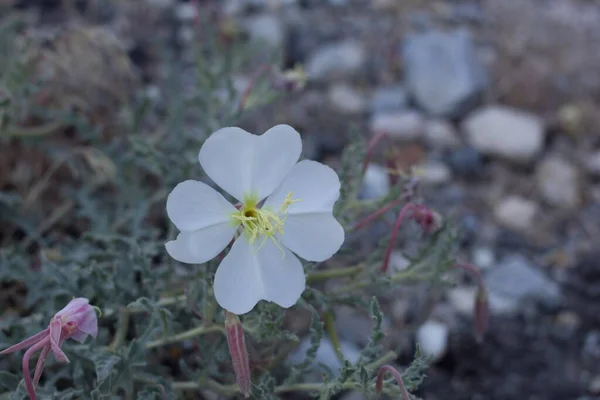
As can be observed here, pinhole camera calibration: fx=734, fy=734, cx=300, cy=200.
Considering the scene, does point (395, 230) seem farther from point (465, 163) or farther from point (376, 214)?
point (465, 163)

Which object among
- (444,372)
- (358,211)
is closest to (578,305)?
(444,372)

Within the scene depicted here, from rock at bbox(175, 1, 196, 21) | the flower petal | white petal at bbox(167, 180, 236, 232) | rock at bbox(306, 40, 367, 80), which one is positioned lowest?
rock at bbox(306, 40, 367, 80)

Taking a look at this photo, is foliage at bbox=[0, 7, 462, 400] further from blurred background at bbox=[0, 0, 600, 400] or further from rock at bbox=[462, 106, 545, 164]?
rock at bbox=[462, 106, 545, 164]

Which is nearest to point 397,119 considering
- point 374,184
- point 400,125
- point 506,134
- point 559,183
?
point 400,125

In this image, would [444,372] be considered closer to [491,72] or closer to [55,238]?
[55,238]

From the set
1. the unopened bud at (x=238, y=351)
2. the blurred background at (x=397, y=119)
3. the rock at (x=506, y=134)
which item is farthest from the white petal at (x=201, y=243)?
the rock at (x=506, y=134)

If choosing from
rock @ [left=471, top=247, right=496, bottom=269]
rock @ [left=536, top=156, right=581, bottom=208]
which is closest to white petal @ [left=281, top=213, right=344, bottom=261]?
rock @ [left=471, top=247, right=496, bottom=269]
